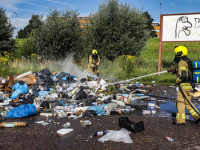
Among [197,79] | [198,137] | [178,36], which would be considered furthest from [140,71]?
[198,137]

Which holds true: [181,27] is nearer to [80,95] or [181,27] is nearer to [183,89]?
[80,95]

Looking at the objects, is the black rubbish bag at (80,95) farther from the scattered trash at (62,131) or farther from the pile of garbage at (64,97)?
the scattered trash at (62,131)

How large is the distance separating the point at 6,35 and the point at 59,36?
533cm

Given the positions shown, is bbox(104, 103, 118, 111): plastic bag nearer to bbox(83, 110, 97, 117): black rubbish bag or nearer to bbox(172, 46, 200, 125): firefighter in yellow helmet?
bbox(83, 110, 97, 117): black rubbish bag

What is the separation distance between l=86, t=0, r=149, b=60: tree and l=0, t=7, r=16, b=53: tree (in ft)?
22.4

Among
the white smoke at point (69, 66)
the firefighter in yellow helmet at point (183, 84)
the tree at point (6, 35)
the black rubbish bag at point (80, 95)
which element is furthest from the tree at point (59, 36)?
the firefighter in yellow helmet at point (183, 84)

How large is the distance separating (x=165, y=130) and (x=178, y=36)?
813cm

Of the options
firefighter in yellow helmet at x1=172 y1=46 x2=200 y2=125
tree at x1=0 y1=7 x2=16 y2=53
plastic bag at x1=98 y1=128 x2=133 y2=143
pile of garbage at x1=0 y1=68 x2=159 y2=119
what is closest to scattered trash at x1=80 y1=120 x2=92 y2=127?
pile of garbage at x1=0 y1=68 x2=159 y2=119

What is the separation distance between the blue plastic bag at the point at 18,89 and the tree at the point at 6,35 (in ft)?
33.5

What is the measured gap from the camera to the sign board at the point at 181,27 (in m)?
11.6

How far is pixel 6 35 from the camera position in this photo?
18094mm

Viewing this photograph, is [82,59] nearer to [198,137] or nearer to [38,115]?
[38,115]

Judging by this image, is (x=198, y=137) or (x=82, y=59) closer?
(x=198, y=137)

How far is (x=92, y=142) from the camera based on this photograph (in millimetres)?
4238
